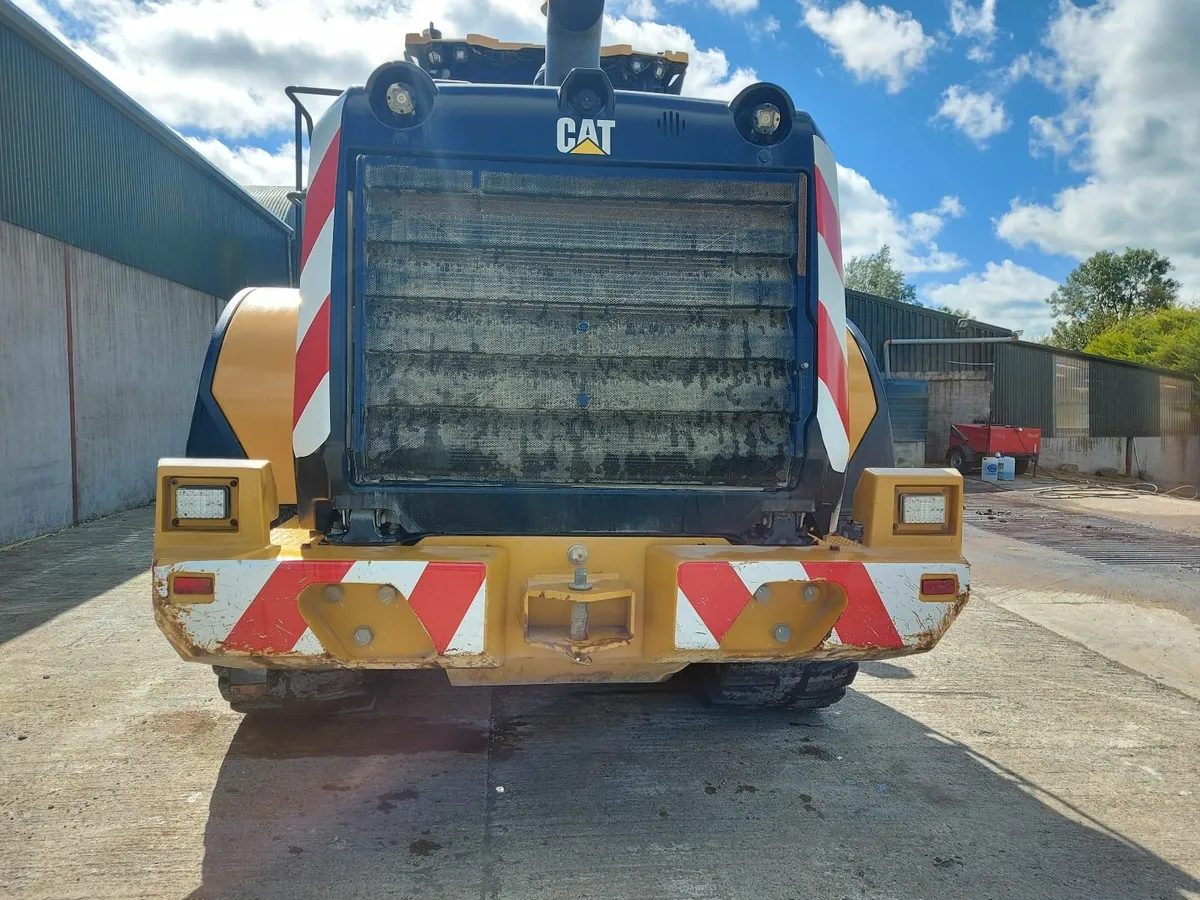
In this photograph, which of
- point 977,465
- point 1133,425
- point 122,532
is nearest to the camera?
point 122,532

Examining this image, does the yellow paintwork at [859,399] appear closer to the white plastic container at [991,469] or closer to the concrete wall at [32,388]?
the concrete wall at [32,388]

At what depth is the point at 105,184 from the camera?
1079 cm

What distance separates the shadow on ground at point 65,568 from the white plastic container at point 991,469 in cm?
1735

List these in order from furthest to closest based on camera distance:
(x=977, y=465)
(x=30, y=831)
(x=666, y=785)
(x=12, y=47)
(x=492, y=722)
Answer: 1. (x=977, y=465)
2. (x=12, y=47)
3. (x=492, y=722)
4. (x=666, y=785)
5. (x=30, y=831)

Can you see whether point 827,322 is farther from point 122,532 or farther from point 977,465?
point 977,465

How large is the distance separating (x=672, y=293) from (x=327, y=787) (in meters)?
2.36

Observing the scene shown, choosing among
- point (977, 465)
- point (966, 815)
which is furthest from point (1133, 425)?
point (966, 815)

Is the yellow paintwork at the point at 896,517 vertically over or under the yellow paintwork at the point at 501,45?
under

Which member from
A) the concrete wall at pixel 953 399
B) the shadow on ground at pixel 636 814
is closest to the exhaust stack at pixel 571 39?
the shadow on ground at pixel 636 814

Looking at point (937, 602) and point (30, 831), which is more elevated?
point (937, 602)

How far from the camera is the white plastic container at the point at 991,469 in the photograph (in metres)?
19.5

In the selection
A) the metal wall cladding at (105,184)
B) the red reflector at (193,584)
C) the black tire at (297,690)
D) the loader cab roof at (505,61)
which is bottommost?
→ the black tire at (297,690)

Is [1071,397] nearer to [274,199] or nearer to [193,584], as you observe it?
[274,199]

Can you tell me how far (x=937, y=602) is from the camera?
2992mm
